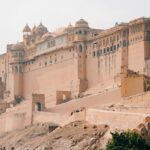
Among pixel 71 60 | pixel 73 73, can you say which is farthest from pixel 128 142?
pixel 71 60

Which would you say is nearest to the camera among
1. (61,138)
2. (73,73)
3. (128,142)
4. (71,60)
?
(128,142)

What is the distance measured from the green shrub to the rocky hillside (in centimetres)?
501

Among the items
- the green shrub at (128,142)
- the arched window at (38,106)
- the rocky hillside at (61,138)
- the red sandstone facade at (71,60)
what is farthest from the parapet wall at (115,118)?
the arched window at (38,106)

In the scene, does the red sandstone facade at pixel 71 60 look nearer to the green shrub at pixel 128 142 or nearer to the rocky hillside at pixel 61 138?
the rocky hillside at pixel 61 138

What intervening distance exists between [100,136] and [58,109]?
58.5 ft

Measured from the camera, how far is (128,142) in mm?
34781

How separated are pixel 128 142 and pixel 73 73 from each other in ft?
107

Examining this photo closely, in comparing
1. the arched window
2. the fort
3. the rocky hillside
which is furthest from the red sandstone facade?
the rocky hillside

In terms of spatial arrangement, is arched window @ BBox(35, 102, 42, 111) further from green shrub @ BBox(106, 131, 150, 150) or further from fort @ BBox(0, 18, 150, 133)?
green shrub @ BBox(106, 131, 150, 150)

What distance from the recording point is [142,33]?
5803 centimetres

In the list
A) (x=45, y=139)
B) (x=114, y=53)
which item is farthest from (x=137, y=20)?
(x=45, y=139)

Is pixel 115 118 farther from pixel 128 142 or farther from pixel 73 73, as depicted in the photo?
pixel 73 73

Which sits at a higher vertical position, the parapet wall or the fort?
the fort

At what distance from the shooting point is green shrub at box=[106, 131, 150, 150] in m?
34.7
